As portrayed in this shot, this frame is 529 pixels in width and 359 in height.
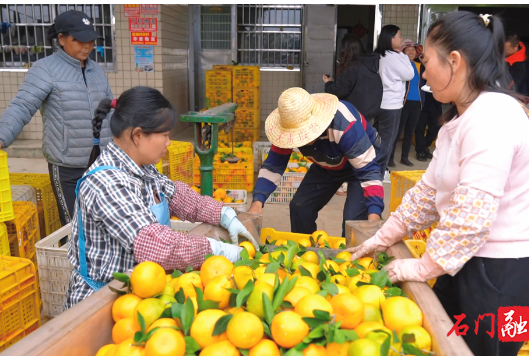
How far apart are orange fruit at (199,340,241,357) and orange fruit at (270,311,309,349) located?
0.13m

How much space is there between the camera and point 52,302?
9.59ft

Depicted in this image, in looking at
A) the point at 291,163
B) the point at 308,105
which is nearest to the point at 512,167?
the point at 308,105

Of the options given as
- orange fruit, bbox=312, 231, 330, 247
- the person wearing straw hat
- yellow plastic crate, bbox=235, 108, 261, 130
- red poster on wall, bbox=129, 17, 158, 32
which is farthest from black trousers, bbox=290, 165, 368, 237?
red poster on wall, bbox=129, 17, 158, 32

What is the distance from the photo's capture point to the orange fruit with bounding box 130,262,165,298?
155cm

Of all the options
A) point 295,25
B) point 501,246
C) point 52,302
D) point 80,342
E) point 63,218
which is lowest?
point 52,302

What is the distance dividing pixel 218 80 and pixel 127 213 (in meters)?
6.91

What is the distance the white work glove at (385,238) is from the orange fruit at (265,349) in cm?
89

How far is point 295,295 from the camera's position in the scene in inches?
59.6

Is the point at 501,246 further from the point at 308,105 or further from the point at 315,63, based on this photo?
the point at 315,63

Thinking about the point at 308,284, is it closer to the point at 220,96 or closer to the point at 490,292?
the point at 490,292

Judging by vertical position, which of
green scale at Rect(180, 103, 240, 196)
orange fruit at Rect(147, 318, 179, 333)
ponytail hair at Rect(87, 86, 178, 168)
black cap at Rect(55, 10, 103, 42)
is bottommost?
orange fruit at Rect(147, 318, 179, 333)

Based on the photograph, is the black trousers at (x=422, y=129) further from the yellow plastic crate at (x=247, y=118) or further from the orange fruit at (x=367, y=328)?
the orange fruit at (x=367, y=328)

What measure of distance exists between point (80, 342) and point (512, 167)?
1.53 m

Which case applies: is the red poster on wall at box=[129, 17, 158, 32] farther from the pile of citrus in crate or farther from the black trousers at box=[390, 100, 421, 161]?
the pile of citrus in crate
